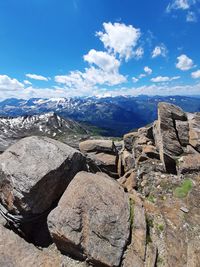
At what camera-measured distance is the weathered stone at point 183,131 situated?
98.0 ft

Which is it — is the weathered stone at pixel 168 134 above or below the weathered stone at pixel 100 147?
above

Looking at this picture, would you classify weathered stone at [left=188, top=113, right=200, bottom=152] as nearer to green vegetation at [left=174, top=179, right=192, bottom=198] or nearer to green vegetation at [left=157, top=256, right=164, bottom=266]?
green vegetation at [left=174, top=179, right=192, bottom=198]

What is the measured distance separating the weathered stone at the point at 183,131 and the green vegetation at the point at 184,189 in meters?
6.65

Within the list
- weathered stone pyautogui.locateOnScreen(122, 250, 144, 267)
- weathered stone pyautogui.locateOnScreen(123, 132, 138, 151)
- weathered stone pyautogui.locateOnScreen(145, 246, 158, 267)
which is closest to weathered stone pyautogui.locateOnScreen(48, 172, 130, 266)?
weathered stone pyautogui.locateOnScreen(122, 250, 144, 267)

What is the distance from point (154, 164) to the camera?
92.8 feet

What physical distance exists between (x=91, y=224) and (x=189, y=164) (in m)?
14.2

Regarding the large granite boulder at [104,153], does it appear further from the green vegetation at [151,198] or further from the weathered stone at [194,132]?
the weathered stone at [194,132]

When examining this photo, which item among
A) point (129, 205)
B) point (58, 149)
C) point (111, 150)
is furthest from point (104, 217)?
point (111, 150)

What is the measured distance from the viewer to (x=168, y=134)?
1188 inches

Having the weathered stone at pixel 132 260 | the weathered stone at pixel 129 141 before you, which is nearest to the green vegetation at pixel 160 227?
the weathered stone at pixel 132 260

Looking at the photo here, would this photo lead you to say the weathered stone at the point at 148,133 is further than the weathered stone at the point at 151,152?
Yes

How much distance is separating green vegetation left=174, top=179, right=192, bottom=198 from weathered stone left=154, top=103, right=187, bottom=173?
302 centimetres

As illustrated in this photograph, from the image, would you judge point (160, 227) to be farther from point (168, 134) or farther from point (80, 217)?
point (168, 134)

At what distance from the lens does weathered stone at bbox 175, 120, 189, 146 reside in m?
29.9
